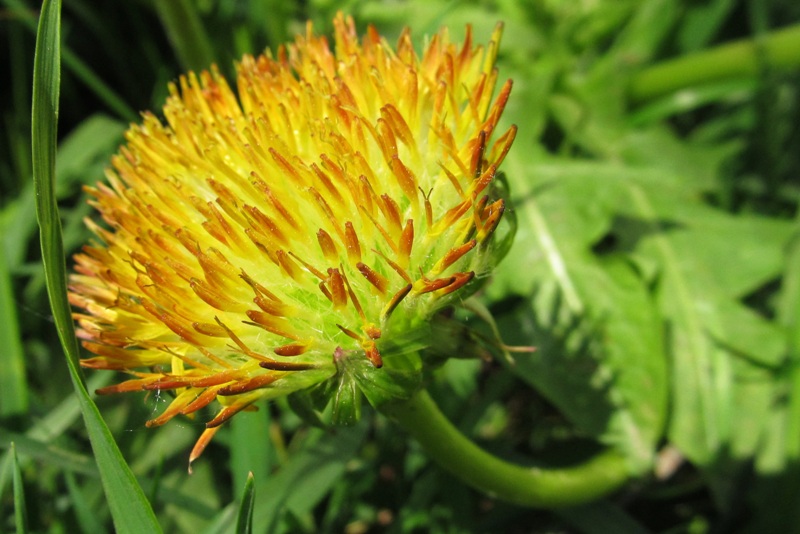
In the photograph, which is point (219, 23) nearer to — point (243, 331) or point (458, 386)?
point (458, 386)

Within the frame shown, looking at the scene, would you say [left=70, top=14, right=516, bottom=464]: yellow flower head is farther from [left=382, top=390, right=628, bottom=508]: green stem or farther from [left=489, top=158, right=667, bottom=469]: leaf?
[left=489, top=158, right=667, bottom=469]: leaf

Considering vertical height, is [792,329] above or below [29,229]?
below

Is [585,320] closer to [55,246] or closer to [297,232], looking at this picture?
[297,232]

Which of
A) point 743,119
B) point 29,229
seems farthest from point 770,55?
point 29,229

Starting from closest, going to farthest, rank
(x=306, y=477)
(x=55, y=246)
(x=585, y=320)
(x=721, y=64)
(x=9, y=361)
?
(x=55, y=246) < (x=306, y=477) < (x=9, y=361) < (x=585, y=320) < (x=721, y=64)

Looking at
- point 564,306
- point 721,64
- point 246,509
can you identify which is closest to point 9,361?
point 246,509

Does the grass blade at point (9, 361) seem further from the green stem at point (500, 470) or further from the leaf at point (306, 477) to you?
the green stem at point (500, 470)
